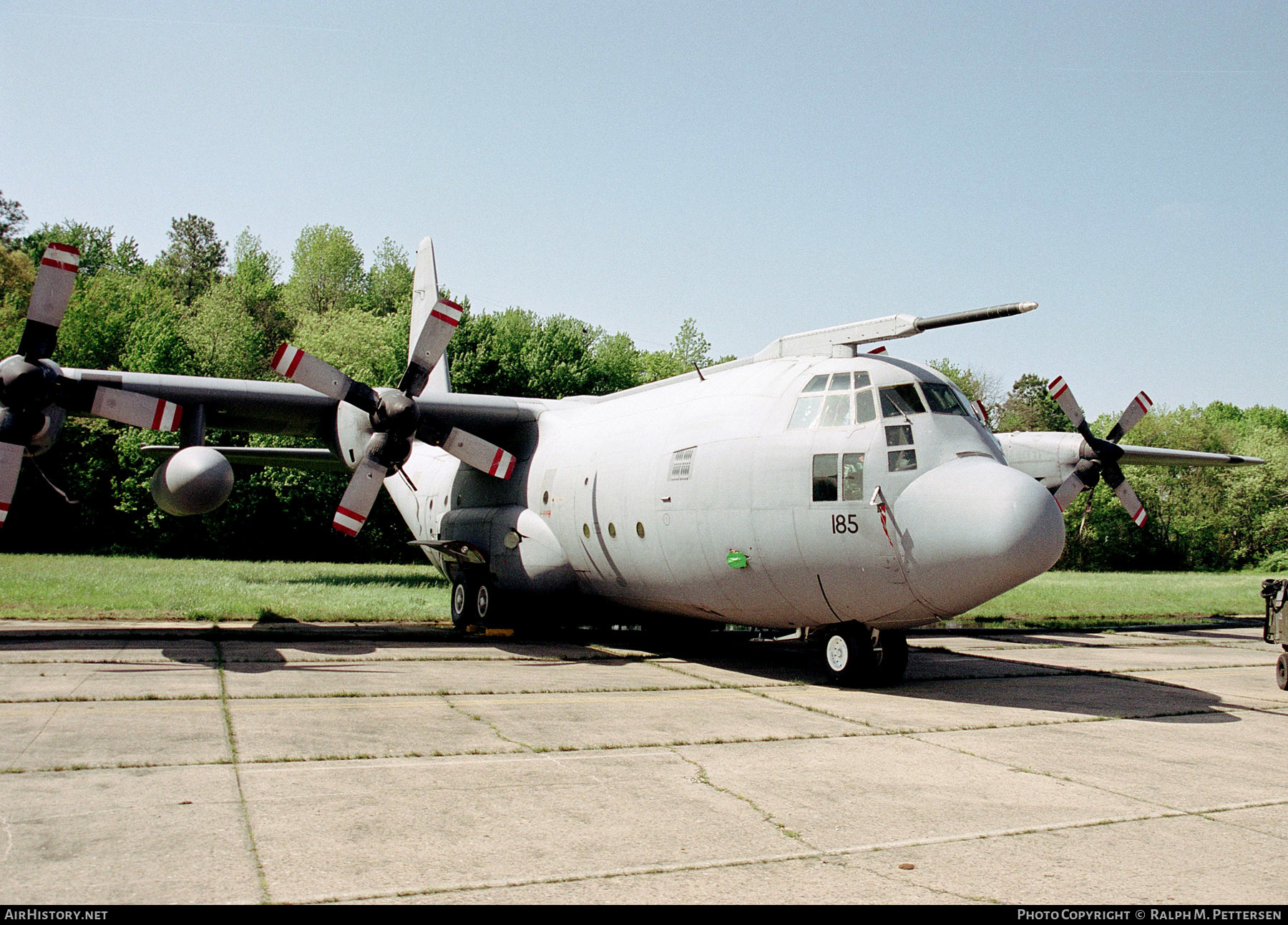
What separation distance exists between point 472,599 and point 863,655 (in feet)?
28.6

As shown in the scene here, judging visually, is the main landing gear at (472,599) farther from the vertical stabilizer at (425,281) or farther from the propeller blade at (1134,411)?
the propeller blade at (1134,411)

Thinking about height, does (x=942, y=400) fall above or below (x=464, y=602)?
above

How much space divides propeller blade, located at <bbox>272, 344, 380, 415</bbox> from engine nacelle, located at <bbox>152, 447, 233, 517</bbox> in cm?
168

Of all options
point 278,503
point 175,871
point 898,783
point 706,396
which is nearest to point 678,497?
point 706,396

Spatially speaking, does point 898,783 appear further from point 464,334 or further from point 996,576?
point 464,334

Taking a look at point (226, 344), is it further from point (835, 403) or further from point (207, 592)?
point (835, 403)

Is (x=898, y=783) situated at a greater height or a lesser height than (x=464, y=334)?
lesser

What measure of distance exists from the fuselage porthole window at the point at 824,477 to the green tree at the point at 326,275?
2591 inches

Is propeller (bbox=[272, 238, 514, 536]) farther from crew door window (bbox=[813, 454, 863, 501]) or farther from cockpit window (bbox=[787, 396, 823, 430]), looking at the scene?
crew door window (bbox=[813, 454, 863, 501])

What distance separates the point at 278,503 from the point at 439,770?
124 ft

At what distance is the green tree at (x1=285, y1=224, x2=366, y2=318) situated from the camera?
72.6m

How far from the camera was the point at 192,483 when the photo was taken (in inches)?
546

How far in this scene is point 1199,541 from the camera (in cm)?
5950

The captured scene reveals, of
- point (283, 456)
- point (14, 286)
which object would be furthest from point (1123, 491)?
point (14, 286)
